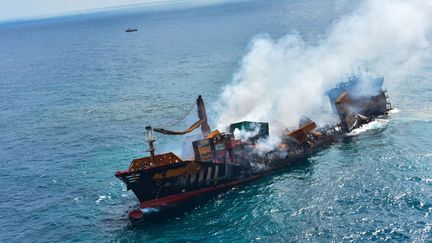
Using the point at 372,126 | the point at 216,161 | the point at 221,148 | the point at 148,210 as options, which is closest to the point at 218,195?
the point at 216,161

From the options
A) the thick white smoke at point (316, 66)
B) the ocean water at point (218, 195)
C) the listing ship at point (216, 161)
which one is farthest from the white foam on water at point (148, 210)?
the thick white smoke at point (316, 66)

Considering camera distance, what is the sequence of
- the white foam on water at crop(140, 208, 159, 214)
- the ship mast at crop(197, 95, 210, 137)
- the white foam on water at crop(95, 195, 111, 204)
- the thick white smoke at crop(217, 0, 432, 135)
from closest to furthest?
the white foam on water at crop(140, 208, 159, 214)
the white foam on water at crop(95, 195, 111, 204)
the ship mast at crop(197, 95, 210, 137)
the thick white smoke at crop(217, 0, 432, 135)

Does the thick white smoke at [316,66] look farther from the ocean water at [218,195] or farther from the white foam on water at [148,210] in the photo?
the white foam on water at [148,210]

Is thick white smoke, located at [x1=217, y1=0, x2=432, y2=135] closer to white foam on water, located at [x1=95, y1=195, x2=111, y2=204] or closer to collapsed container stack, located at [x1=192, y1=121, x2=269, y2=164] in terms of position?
collapsed container stack, located at [x1=192, y1=121, x2=269, y2=164]

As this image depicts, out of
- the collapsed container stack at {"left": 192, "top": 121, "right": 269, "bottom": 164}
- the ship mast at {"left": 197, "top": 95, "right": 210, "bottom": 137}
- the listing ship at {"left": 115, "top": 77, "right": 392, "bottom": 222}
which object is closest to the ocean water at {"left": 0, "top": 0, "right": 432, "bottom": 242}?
the listing ship at {"left": 115, "top": 77, "right": 392, "bottom": 222}

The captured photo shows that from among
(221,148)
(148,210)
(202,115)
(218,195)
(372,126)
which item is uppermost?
(202,115)

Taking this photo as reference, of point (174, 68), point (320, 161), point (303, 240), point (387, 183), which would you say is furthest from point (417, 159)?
point (174, 68)

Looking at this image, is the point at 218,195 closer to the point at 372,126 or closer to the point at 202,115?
the point at 202,115

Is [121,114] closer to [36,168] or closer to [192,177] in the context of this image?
[36,168]
